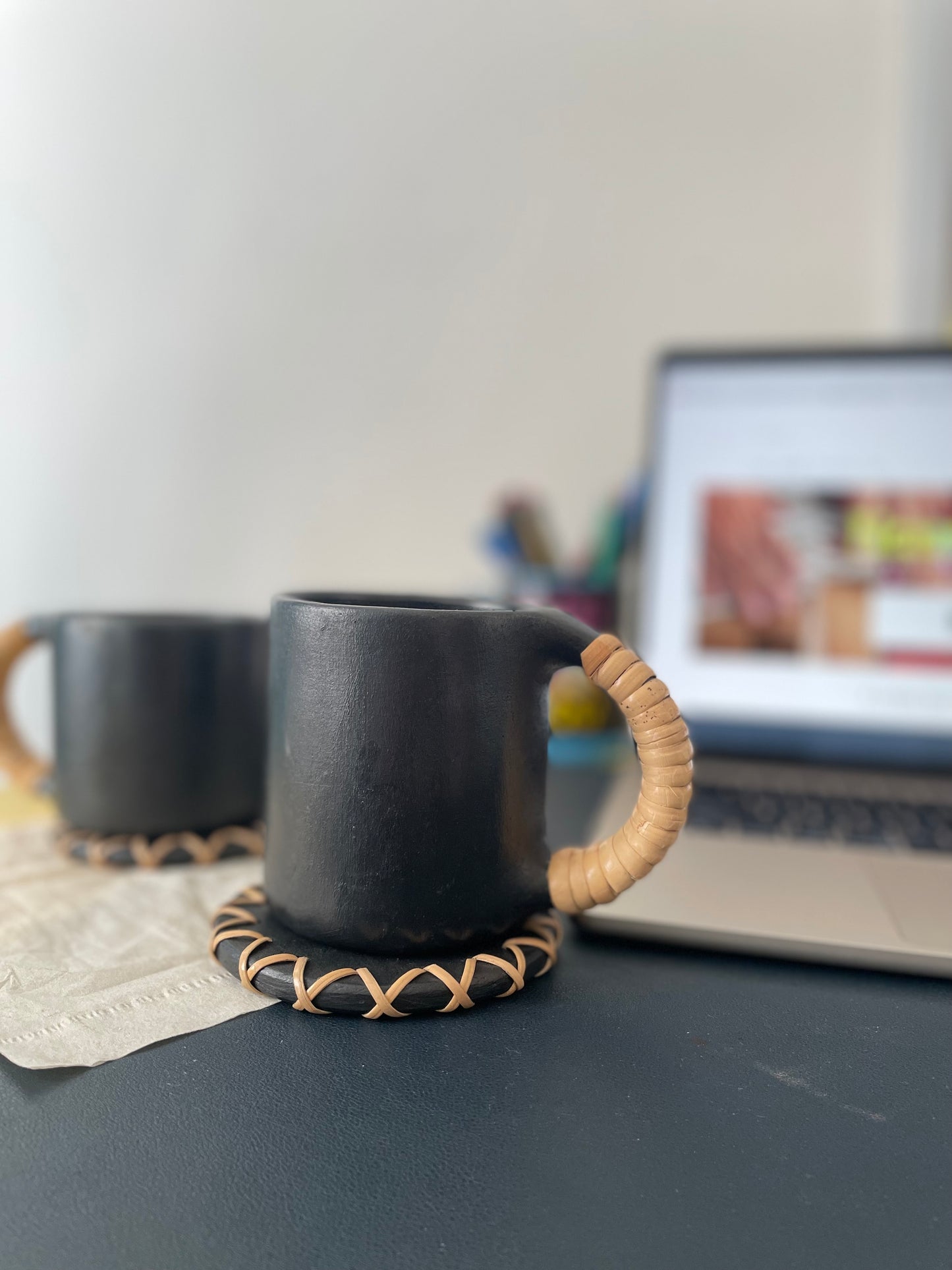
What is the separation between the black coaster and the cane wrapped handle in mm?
47

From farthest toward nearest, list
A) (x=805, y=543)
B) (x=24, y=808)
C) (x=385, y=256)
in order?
(x=385, y=256), (x=805, y=543), (x=24, y=808)

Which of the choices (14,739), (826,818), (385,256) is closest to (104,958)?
(14,739)

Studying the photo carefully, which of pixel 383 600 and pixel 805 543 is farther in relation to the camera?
pixel 805 543

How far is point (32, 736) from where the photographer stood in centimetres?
83

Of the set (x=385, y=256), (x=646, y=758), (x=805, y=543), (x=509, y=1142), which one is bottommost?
(x=509, y=1142)

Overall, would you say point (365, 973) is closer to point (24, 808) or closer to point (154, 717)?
point (154, 717)

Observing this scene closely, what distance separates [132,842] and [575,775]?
358 millimetres

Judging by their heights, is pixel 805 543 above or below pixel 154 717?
above

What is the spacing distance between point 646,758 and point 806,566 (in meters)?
0.45

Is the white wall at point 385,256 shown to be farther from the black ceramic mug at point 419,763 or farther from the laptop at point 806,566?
the black ceramic mug at point 419,763

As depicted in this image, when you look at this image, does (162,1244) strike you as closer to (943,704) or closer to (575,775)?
(575,775)

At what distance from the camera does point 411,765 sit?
330 mm

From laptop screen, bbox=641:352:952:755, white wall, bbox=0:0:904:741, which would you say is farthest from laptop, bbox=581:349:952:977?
white wall, bbox=0:0:904:741

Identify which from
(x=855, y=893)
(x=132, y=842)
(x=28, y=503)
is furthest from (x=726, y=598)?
(x=28, y=503)
